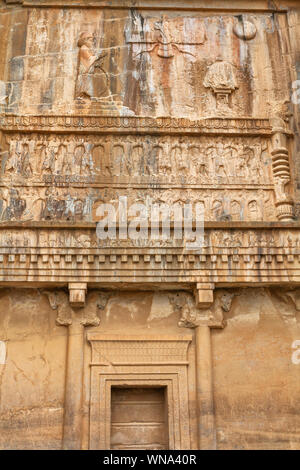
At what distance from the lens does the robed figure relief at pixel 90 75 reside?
9234 mm

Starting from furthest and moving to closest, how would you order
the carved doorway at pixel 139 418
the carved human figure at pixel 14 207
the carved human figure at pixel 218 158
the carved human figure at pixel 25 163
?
the carved human figure at pixel 218 158, the carved human figure at pixel 25 163, the carved human figure at pixel 14 207, the carved doorway at pixel 139 418

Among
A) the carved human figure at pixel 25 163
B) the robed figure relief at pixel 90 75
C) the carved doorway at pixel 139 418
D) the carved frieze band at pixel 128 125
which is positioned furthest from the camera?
the robed figure relief at pixel 90 75

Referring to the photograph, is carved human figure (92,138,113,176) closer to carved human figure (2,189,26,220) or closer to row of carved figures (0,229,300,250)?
carved human figure (2,189,26,220)

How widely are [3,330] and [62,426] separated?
5.06 ft

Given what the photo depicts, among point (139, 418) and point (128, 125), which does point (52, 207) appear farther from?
point (139, 418)

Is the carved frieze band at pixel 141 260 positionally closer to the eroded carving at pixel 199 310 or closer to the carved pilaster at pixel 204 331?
the carved pilaster at pixel 204 331

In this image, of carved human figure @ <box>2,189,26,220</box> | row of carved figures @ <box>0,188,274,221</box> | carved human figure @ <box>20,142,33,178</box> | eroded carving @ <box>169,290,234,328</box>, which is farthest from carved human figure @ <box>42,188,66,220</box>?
eroded carving @ <box>169,290,234,328</box>

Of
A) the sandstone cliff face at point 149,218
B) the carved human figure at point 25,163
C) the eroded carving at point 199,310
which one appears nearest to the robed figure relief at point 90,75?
the sandstone cliff face at point 149,218

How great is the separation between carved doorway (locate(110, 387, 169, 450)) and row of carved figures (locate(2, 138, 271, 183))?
323cm

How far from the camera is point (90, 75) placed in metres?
9.38

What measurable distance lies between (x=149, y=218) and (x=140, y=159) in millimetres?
1007

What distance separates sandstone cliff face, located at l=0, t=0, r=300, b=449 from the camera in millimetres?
7590

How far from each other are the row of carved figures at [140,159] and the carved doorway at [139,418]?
10.6ft

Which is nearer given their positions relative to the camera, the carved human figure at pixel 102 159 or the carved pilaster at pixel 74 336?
the carved pilaster at pixel 74 336
